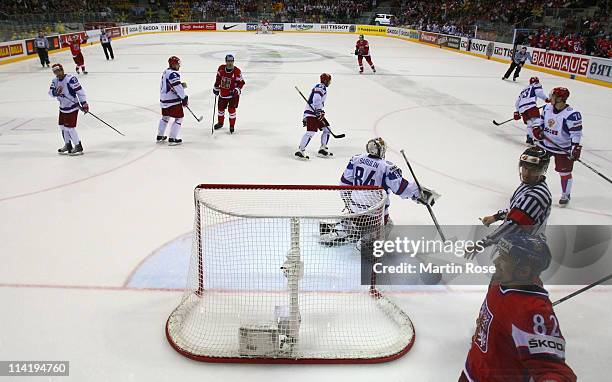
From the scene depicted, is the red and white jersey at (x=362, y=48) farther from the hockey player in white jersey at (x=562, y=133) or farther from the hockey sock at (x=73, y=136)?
the hockey sock at (x=73, y=136)

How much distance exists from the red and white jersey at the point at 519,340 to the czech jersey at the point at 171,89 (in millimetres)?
6628

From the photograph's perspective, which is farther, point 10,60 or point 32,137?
point 10,60

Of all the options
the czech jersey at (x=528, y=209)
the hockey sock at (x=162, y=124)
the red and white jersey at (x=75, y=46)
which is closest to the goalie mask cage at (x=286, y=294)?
the czech jersey at (x=528, y=209)

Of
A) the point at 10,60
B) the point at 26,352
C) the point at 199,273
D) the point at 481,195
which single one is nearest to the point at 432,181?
the point at 481,195

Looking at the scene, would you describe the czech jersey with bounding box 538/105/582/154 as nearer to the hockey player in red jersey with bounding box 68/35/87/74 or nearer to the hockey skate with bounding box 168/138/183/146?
the hockey skate with bounding box 168/138/183/146

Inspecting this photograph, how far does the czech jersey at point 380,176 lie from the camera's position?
4.05 meters

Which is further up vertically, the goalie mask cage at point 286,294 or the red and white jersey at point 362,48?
the red and white jersey at point 362,48

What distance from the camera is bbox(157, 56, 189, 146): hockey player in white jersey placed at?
25.0 ft

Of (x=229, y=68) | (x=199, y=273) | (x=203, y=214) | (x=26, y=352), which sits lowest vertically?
(x=26, y=352)

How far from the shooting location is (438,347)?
11.0 feet

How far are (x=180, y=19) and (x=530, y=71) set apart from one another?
25.6 metres

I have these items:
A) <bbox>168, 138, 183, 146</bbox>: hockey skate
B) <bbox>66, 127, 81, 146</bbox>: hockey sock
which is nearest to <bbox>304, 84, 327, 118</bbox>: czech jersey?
<bbox>168, 138, 183, 146</bbox>: hockey skate

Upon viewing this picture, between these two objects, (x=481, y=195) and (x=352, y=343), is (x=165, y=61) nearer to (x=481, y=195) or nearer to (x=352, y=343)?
(x=481, y=195)

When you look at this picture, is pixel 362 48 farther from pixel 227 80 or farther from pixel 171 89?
pixel 171 89
